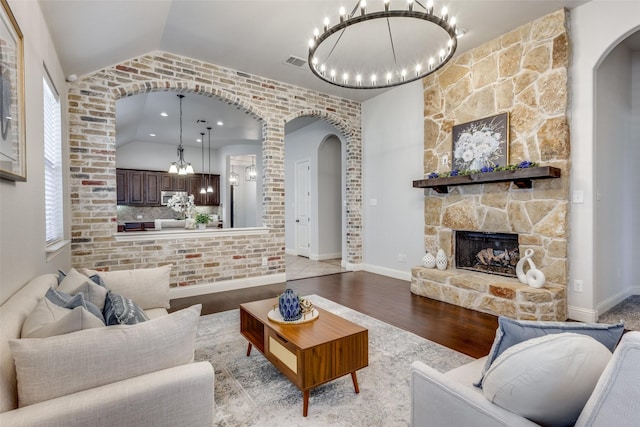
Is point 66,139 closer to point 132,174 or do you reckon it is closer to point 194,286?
point 194,286

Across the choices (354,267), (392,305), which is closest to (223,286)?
(392,305)

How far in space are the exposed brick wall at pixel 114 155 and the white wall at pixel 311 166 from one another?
1.47 meters

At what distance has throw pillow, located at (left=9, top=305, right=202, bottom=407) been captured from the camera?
3.43ft

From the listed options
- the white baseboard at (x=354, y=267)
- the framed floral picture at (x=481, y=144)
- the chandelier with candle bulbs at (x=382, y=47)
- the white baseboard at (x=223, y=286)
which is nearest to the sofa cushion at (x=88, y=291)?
the chandelier with candle bulbs at (x=382, y=47)

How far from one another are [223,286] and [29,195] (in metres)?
2.86

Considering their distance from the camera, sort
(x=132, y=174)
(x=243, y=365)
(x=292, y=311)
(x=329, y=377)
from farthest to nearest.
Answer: (x=132, y=174), (x=243, y=365), (x=292, y=311), (x=329, y=377)

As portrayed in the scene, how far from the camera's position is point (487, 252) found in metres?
4.24

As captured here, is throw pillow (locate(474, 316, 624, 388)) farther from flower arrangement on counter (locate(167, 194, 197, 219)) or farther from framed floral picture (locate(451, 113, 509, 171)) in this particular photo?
flower arrangement on counter (locate(167, 194, 197, 219))

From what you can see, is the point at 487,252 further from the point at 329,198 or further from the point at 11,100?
the point at 11,100

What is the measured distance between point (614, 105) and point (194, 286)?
589 cm

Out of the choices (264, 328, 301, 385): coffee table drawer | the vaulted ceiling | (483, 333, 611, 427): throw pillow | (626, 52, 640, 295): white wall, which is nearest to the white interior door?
the vaulted ceiling

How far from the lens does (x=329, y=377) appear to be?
1.96 metres

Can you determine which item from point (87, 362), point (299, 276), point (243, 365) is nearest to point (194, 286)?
point (299, 276)

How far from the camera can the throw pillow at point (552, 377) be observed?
37.1 inches
